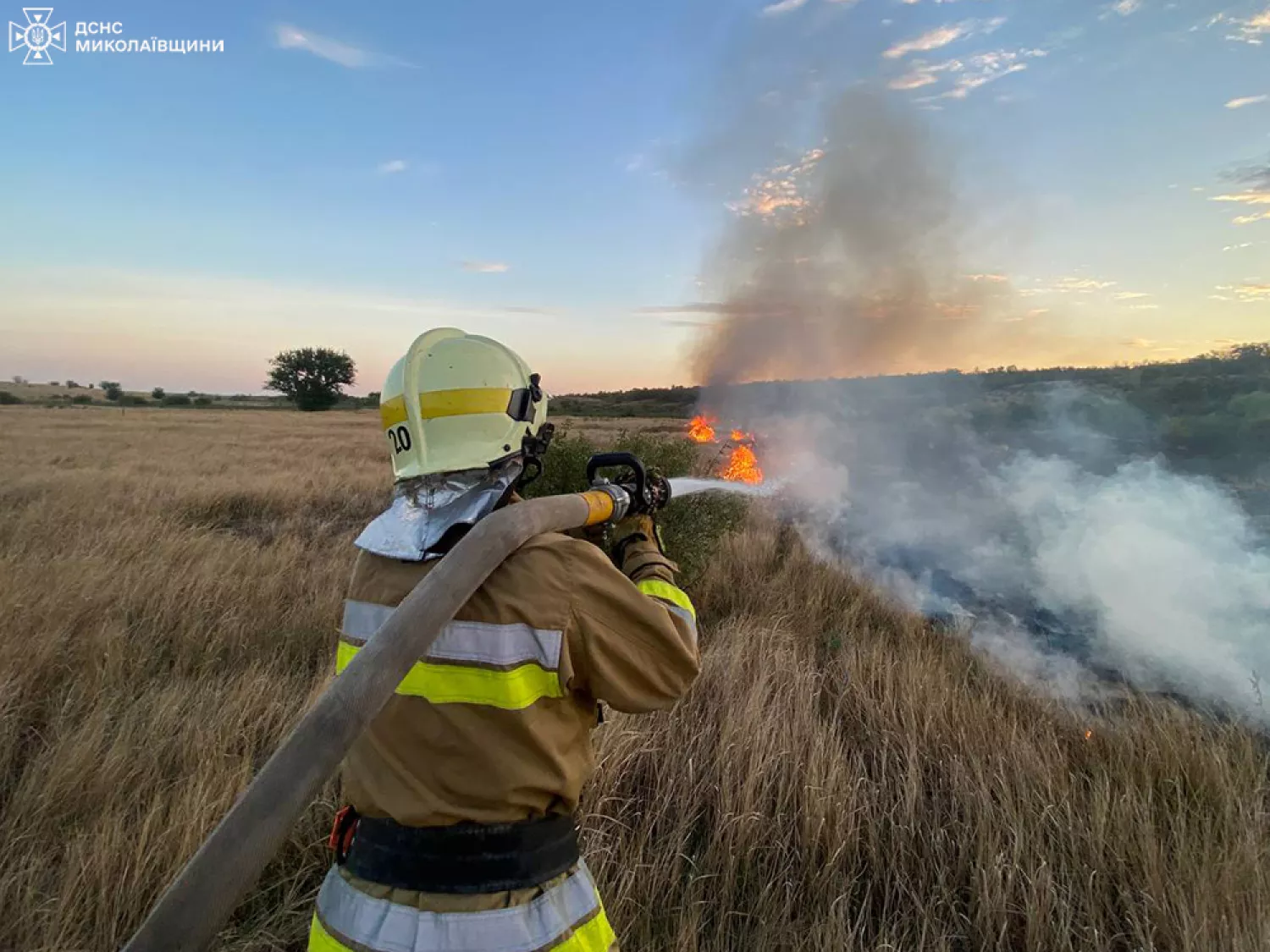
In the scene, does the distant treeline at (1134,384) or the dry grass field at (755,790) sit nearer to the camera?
the dry grass field at (755,790)

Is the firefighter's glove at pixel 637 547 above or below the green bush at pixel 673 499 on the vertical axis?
above

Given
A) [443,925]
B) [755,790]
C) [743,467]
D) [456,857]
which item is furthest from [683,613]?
[743,467]

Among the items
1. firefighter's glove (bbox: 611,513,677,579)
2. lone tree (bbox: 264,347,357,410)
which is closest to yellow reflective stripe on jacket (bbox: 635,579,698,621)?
firefighter's glove (bbox: 611,513,677,579)

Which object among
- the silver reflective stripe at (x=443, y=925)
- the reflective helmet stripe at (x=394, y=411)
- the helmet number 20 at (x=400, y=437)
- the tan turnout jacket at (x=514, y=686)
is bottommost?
the silver reflective stripe at (x=443, y=925)

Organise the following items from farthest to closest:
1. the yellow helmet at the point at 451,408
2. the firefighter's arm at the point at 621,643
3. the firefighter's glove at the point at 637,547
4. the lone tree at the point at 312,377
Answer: the lone tree at the point at 312,377 < the firefighter's glove at the point at 637,547 < the yellow helmet at the point at 451,408 < the firefighter's arm at the point at 621,643

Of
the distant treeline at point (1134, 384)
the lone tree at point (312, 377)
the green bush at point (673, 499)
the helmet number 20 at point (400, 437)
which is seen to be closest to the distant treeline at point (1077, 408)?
the distant treeline at point (1134, 384)

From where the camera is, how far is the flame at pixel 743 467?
944cm

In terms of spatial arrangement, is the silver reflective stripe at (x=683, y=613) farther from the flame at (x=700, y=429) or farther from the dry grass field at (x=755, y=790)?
the flame at (x=700, y=429)

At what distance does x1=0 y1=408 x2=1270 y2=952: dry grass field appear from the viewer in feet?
8.87

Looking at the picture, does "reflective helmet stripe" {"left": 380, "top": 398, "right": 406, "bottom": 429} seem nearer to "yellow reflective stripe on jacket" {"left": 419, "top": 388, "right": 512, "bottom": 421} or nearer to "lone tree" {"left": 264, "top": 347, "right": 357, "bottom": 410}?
"yellow reflective stripe on jacket" {"left": 419, "top": 388, "right": 512, "bottom": 421}

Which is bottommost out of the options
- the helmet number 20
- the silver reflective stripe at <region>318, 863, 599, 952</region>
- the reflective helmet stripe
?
the silver reflective stripe at <region>318, 863, 599, 952</region>

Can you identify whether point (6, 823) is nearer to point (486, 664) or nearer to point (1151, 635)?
point (486, 664)

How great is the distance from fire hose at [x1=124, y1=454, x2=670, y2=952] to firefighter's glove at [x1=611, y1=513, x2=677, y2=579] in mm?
524

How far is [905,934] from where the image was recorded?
2.71 meters
